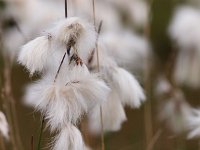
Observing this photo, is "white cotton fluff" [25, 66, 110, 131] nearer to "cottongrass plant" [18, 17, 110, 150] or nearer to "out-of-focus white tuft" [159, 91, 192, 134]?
"cottongrass plant" [18, 17, 110, 150]

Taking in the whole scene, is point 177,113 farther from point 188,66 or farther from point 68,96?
point 68,96

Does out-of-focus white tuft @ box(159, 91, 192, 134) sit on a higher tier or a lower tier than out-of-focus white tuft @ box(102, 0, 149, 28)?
lower

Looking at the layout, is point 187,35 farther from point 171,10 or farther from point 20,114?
point 171,10

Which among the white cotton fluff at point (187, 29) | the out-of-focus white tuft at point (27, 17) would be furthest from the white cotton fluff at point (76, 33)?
the white cotton fluff at point (187, 29)

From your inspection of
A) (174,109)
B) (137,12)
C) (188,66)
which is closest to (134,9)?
(137,12)

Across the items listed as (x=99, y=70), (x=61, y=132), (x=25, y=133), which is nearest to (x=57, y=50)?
(x=61, y=132)

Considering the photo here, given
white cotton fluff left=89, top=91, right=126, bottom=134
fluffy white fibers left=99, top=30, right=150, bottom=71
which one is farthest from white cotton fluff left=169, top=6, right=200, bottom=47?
white cotton fluff left=89, top=91, right=126, bottom=134
